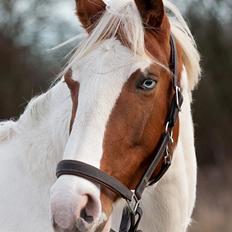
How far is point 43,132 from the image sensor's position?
3.51 metres

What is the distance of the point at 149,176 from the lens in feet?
10.4

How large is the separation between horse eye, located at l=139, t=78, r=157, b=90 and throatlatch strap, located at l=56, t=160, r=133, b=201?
1.64ft

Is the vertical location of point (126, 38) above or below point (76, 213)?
above

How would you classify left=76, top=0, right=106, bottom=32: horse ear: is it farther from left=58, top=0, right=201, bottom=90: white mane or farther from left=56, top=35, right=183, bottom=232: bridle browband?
left=56, top=35, right=183, bottom=232: bridle browband

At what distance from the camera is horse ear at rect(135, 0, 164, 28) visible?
3273 millimetres

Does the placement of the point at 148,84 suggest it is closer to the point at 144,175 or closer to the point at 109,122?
the point at 109,122

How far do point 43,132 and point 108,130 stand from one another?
0.72m

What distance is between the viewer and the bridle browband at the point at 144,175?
2791mm

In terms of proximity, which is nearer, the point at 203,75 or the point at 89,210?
the point at 89,210

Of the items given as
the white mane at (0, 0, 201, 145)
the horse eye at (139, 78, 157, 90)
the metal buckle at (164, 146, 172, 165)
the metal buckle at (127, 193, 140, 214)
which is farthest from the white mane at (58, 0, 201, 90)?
the metal buckle at (127, 193, 140, 214)

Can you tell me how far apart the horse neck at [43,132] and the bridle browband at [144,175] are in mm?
521

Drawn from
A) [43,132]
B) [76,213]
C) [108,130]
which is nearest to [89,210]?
[76,213]

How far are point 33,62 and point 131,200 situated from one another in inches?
535

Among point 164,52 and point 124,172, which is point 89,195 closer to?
point 124,172
